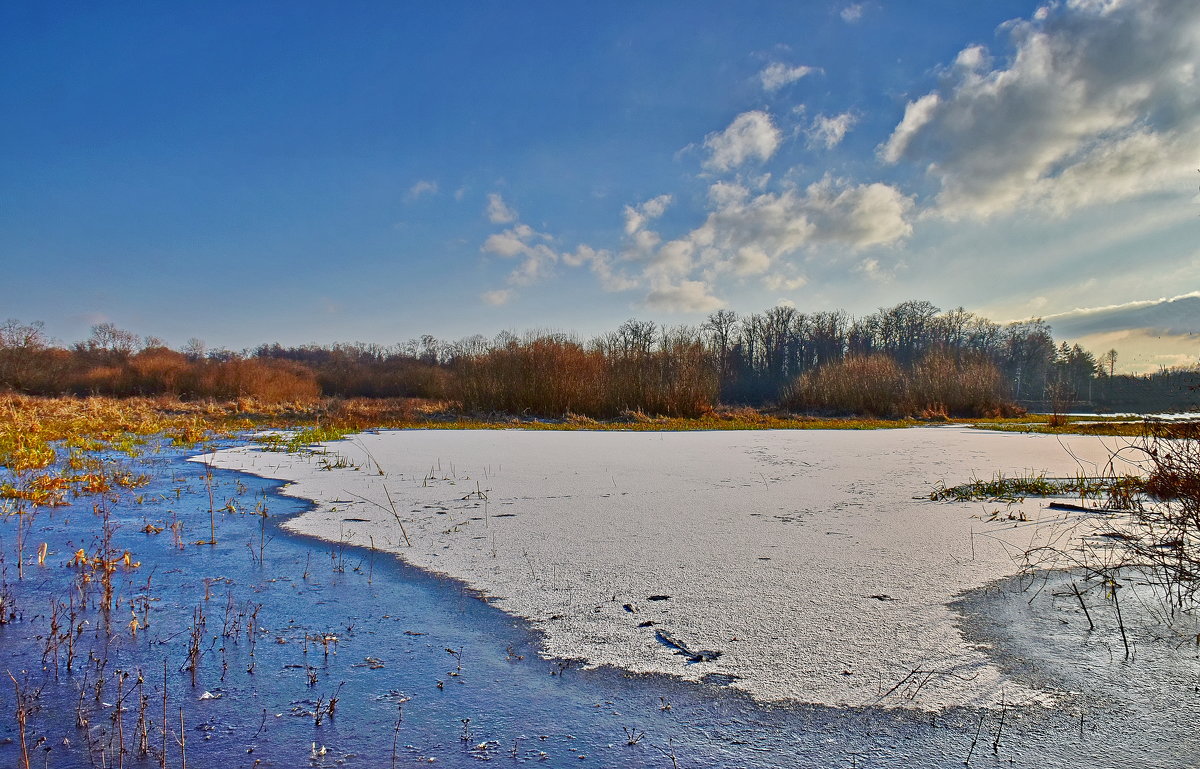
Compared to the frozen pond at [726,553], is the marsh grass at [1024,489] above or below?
above

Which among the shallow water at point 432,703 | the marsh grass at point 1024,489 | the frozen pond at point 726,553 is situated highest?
the marsh grass at point 1024,489

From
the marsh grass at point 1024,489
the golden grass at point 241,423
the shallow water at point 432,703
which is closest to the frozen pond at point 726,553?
the shallow water at point 432,703

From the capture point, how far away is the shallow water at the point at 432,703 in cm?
179

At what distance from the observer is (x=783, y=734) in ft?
6.24

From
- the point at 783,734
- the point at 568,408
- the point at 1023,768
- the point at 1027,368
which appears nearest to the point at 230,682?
the point at 783,734

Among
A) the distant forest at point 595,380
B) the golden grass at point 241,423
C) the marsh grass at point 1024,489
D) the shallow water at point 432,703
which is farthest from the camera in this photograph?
the distant forest at point 595,380

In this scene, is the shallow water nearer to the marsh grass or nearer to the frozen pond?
the frozen pond

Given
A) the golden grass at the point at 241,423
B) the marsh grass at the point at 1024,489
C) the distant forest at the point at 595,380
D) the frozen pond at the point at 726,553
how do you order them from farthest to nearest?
the distant forest at the point at 595,380 → the golden grass at the point at 241,423 → the marsh grass at the point at 1024,489 → the frozen pond at the point at 726,553

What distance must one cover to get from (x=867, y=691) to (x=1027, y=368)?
63.9 meters

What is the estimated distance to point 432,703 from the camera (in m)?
2.08

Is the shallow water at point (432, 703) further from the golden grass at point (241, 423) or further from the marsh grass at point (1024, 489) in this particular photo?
the golden grass at point (241, 423)

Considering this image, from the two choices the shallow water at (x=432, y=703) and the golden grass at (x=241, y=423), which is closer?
the shallow water at (x=432, y=703)

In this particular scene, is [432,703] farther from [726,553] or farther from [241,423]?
[241,423]

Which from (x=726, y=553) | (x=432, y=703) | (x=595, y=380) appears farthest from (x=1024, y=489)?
(x=595, y=380)
